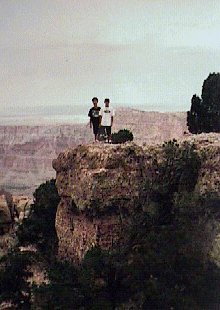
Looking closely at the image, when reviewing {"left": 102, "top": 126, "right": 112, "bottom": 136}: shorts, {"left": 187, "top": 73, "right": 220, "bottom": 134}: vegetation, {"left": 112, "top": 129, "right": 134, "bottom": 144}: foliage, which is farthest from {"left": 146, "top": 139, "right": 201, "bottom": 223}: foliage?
{"left": 187, "top": 73, "right": 220, "bottom": 134}: vegetation

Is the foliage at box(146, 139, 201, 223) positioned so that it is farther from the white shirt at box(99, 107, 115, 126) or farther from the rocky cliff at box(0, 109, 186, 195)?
the rocky cliff at box(0, 109, 186, 195)

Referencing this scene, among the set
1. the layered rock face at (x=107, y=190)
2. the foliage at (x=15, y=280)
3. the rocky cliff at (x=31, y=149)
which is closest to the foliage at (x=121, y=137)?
the layered rock face at (x=107, y=190)

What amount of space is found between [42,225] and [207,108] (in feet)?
10.9

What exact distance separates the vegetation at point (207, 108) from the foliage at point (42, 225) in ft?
8.57

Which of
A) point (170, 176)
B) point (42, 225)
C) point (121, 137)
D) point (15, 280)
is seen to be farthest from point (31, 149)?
point (170, 176)

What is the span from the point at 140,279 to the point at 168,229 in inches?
29.5

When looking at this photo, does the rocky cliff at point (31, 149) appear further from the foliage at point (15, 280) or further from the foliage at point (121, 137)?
the foliage at point (15, 280)

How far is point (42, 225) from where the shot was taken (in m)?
11.1

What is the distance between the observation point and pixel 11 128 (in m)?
39.5

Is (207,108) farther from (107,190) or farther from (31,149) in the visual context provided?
(31,149)

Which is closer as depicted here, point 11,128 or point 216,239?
point 216,239

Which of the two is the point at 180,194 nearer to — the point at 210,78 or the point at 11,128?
the point at 210,78

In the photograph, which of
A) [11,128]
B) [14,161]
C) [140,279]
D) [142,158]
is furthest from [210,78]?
[14,161]

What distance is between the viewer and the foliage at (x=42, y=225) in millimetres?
10984
